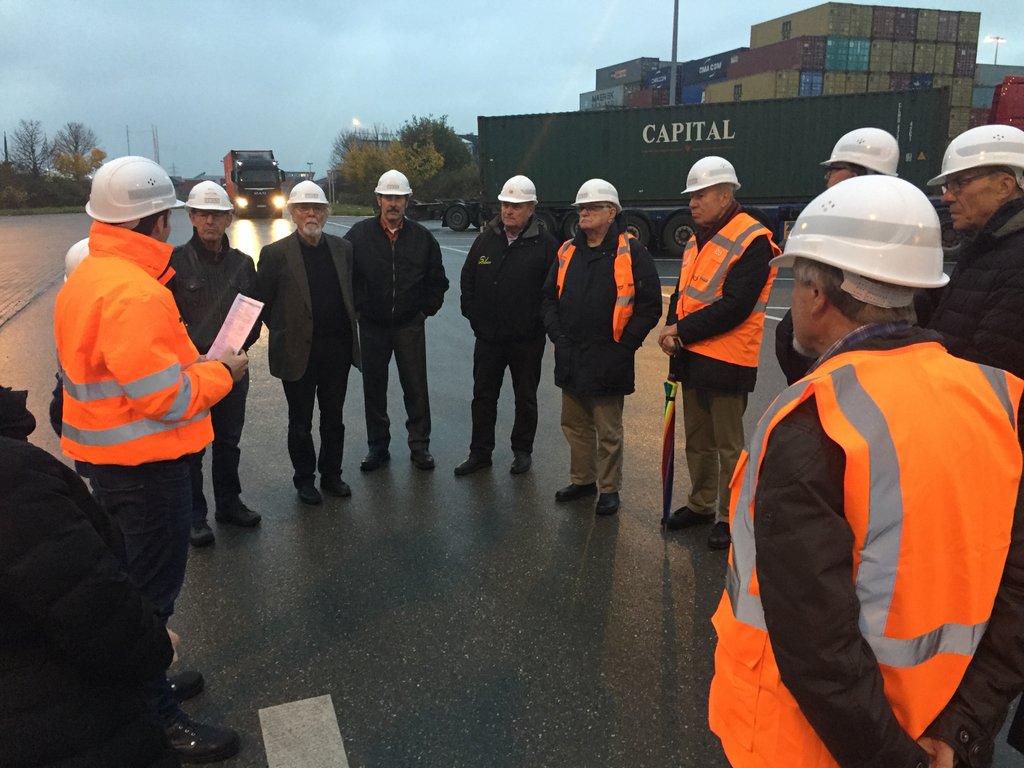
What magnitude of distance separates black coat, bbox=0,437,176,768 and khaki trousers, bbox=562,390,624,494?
3.34 meters

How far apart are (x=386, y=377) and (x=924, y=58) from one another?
48493mm

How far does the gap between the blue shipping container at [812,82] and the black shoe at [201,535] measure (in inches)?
1832

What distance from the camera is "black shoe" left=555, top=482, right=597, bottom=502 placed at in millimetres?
4730

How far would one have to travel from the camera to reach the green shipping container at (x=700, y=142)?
18.0 m

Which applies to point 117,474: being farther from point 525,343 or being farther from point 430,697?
point 525,343

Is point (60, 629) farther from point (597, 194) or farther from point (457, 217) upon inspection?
point (457, 217)

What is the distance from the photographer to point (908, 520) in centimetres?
126

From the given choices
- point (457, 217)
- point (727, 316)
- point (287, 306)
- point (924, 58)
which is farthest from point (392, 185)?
point (924, 58)

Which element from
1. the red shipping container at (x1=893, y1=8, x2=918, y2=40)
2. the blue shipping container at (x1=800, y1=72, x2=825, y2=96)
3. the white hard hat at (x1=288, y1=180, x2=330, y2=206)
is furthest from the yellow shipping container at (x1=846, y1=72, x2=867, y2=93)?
the white hard hat at (x1=288, y1=180, x2=330, y2=206)

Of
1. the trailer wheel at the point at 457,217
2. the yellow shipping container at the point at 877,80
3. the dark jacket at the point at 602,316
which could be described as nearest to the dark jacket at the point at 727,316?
the dark jacket at the point at 602,316

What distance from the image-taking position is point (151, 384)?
7.59ft

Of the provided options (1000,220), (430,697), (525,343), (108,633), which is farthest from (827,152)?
(108,633)

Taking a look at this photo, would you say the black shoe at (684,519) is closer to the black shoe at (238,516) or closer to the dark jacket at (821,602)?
the black shoe at (238,516)

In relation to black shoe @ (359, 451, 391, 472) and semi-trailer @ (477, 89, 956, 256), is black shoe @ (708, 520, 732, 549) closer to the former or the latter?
black shoe @ (359, 451, 391, 472)
